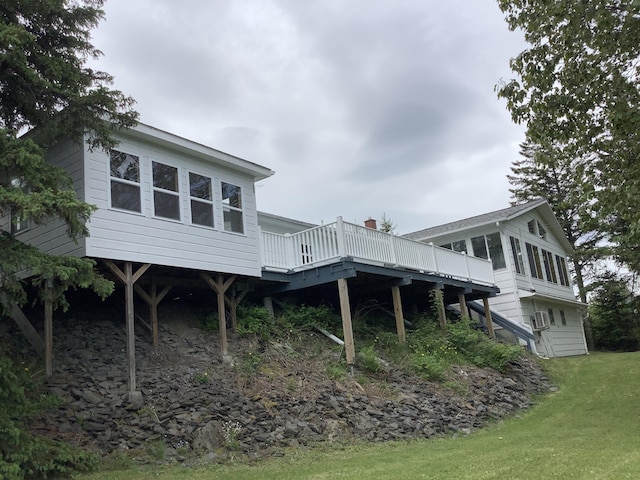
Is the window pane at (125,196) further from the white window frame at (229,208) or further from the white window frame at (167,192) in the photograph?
the white window frame at (229,208)

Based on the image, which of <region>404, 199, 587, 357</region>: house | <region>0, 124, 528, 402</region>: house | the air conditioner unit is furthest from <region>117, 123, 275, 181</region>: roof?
the air conditioner unit

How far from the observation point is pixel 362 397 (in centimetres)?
1050

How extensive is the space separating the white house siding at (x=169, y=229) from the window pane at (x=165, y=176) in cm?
10

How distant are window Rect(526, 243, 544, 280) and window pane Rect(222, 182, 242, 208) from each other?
13.6 meters

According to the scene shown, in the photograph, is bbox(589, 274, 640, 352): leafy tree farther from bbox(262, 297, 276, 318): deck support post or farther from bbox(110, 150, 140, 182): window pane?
bbox(110, 150, 140, 182): window pane

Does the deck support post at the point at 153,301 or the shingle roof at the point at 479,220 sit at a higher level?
the shingle roof at the point at 479,220

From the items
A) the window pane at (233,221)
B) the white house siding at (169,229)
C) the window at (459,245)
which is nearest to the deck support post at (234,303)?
the white house siding at (169,229)

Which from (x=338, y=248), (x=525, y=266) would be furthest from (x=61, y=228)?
(x=525, y=266)

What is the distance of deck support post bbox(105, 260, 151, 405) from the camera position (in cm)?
921

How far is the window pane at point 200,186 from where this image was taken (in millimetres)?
12164

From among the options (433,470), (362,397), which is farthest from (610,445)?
(362,397)

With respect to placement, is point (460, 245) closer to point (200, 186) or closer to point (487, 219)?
point (487, 219)

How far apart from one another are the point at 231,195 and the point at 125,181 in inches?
112

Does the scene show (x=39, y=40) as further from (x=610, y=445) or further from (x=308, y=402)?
(x=610, y=445)
